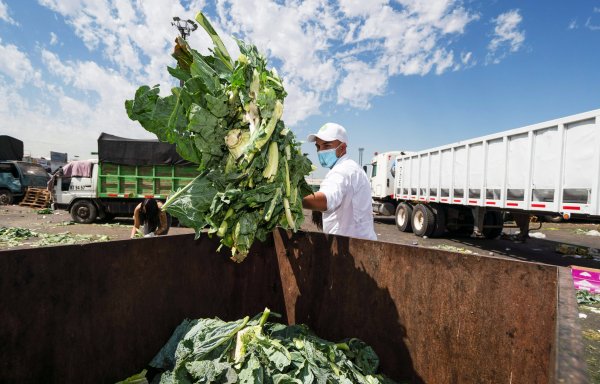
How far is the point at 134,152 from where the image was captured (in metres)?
11.7

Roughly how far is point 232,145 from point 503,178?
7923 millimetres

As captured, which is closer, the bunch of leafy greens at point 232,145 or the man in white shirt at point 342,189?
the bunch of leafy greens at point 232,145

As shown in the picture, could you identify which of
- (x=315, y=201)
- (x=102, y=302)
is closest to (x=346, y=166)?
(x=315, y=201)

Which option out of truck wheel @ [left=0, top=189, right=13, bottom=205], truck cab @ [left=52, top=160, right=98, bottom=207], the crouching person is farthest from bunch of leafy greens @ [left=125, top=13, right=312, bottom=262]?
truck wheel @ [left=0, top=189, right=13, bottom=205]

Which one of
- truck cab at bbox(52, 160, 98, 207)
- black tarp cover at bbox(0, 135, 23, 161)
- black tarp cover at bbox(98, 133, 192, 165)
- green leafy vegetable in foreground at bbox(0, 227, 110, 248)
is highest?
black tarp cover at bbox(0, 135, 23, 161)

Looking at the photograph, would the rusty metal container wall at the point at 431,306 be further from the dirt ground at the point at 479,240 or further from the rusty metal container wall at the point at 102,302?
the dirt ground at the point at 479,240

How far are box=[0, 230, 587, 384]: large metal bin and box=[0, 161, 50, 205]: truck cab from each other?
23.9 metres

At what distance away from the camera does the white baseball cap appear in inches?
120

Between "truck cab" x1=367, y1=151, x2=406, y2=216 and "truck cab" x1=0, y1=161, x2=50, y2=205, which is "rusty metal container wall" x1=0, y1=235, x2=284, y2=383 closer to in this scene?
"truck cab" x1=367, y1=151, x2=406, y2=216

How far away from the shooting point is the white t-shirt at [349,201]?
9.11 ft

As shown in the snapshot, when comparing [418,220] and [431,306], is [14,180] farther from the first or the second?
[431,306]

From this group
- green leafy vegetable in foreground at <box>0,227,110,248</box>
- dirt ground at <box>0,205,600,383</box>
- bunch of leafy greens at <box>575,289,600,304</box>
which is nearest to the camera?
bunch of leafy greens at <box>575,289,600,304</box>

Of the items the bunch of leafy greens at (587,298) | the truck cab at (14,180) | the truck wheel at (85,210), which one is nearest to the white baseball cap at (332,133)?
the bunch of leafy greens at (587,298)

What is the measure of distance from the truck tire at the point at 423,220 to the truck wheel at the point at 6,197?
23363mm
